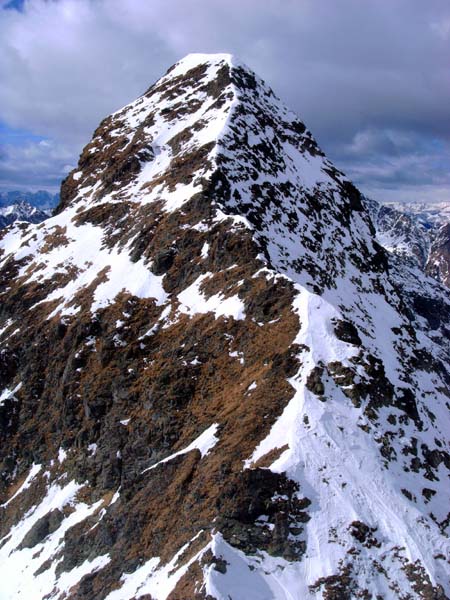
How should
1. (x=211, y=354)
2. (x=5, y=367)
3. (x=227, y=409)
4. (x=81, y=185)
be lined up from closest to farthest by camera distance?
(x=227, y=409) → (x=211, y=354) → (x=5, y=367) → (x=81, y=185)

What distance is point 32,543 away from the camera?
42625mm

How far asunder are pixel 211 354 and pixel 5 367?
103 ft

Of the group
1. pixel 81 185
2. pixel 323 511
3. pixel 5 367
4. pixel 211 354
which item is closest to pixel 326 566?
pixel 323 511

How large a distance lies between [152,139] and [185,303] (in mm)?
43875

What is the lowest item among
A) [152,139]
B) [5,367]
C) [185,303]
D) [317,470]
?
[317,470]

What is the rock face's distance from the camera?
26.9m

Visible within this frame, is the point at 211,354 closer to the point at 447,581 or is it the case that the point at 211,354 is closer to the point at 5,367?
the point at 447,581

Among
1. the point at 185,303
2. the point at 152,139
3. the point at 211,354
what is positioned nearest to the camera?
the point at 211,354

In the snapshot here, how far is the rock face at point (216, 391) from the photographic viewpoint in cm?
2689

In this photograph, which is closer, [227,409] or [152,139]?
[227,409]

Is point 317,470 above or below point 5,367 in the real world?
below

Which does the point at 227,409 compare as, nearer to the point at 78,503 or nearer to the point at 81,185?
the point at 78,503

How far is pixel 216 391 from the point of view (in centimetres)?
3878

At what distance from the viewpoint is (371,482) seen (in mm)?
28719
